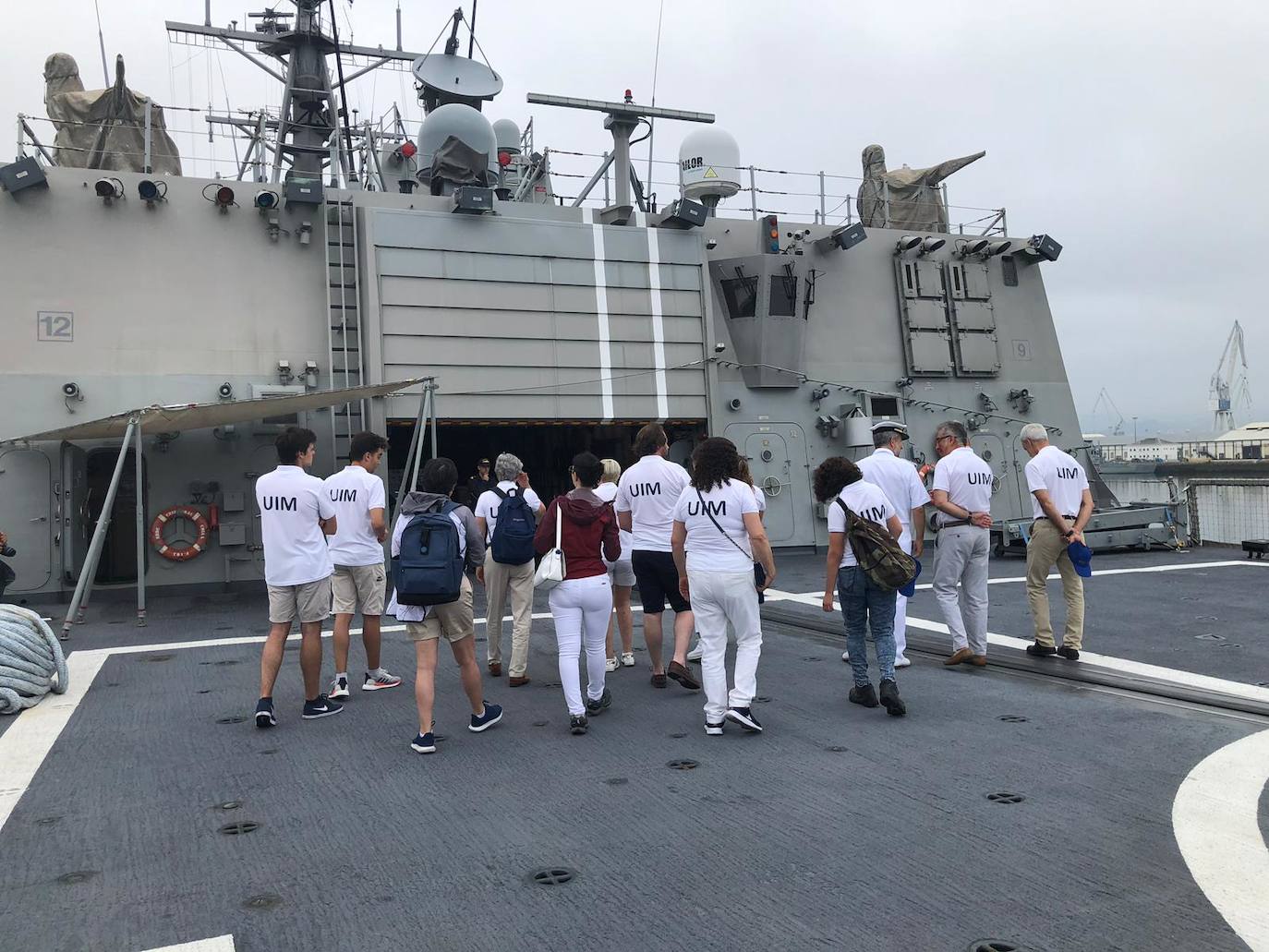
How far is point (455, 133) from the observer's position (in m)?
13.1

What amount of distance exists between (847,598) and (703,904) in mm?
2809

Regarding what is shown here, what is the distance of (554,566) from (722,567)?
1017mm

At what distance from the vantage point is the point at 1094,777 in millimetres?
4332

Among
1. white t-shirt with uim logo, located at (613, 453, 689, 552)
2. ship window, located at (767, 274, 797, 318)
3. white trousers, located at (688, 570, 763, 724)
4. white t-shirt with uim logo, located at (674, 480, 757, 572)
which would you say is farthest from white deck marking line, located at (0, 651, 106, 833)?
ship window, located at (767, 274, 797, 318)

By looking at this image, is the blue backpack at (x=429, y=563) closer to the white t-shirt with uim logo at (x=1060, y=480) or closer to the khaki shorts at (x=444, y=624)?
the khaki shorts at (x=444, y=624)

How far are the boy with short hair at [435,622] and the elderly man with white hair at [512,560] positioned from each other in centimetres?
73

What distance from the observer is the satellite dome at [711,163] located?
46.0 feet

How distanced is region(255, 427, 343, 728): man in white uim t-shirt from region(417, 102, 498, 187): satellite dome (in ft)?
28.6

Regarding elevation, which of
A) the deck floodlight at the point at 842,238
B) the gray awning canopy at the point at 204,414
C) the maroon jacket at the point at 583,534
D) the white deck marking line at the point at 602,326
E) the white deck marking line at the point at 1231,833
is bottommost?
the white deck marking line at the point at 1231,833

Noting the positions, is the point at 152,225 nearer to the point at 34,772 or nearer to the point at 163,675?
the point at 163,675

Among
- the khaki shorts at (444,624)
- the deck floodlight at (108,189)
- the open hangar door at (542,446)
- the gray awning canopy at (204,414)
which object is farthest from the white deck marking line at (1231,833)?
the deck floodlight at (108,189)

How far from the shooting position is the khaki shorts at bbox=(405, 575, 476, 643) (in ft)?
16.6

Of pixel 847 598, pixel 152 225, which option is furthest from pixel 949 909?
pixel 152 225

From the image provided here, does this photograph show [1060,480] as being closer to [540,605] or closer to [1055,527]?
[1055,527]
